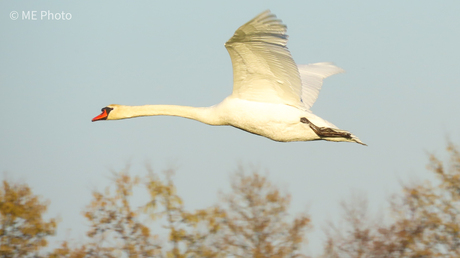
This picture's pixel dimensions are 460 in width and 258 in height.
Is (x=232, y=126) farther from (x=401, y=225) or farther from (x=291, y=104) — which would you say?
(x=401, y=225)

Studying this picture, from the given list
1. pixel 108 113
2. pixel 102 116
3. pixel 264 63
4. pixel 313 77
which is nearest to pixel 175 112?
pixel 108 113

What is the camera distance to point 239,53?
9.73 meters

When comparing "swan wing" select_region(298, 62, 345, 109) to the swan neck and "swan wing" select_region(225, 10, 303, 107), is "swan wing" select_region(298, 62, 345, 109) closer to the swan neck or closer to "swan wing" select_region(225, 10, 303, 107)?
"swan wing" select_region(225, 10, 303, 107)

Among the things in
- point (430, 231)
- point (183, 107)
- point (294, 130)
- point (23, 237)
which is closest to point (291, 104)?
point (294, 130)

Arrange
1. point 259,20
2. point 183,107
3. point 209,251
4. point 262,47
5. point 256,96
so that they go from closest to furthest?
point 259,20
point 262,47
point 256,96
point 183,107
point 209,251

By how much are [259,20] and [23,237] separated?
995cm

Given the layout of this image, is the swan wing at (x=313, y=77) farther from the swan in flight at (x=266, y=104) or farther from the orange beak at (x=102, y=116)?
the orange beak at (x=102, y=116)

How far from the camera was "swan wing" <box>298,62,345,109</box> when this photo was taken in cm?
1297

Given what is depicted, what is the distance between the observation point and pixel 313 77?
44.7 feet

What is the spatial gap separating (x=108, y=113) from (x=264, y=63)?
3.91 m

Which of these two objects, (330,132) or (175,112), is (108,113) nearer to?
(175,112)

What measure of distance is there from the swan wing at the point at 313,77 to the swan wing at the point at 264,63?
183 centimetres

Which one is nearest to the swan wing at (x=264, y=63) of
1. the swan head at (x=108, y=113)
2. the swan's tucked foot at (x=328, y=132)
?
the swan's tucked foot at (x=328, y=132)

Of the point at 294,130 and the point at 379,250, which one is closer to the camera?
the point at 294,130
